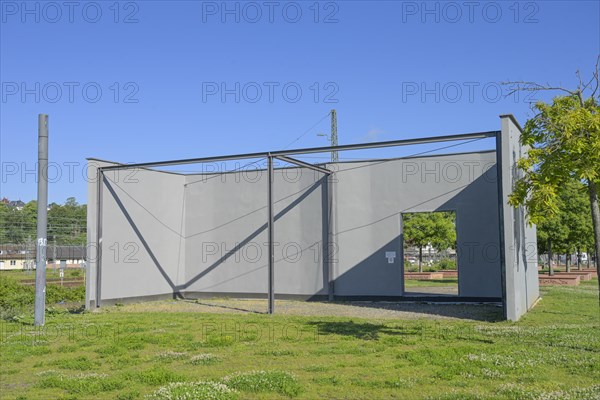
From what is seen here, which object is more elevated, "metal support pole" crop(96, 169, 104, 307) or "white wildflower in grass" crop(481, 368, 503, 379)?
"metal support pole" crop(96, 169, 104, 307)

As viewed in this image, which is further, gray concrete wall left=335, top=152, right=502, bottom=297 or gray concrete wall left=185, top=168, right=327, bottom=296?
gray concrete wall left=185, top=168, right=327, bottom=296

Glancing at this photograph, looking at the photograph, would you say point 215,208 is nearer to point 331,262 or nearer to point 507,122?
point 331,262

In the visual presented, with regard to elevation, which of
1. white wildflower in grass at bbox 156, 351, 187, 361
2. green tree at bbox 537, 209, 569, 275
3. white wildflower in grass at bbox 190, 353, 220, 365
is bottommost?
white wildflower in grass at bbox 156, 351, 187, 361

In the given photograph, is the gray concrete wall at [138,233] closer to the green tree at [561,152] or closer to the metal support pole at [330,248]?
the metal support pole at [330,248]

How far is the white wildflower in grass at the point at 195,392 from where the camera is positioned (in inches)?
265

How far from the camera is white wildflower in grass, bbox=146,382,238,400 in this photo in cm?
673

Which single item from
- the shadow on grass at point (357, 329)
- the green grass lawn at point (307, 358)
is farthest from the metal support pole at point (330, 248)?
the shadow on grass at point (357, 329)

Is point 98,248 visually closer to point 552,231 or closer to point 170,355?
point 170,355

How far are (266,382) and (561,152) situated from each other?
5.83 metres

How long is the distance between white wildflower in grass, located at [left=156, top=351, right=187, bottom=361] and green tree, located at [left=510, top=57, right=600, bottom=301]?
6.26m

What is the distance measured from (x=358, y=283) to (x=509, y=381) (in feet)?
40.8

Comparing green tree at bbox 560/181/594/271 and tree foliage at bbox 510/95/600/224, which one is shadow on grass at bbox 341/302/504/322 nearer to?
tree foliage at bbox 510/95/600/224

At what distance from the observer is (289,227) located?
2077cm

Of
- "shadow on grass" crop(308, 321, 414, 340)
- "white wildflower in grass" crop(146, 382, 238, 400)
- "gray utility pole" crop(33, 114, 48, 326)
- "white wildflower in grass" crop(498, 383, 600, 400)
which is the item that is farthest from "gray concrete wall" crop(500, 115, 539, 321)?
"gray utility pole" crop(33, 114, 48, 326)
